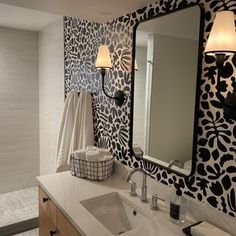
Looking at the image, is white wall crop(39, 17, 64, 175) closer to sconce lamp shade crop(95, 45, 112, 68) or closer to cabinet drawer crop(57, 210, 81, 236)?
sconce lamp shade crop(95, 45, 112, 68)

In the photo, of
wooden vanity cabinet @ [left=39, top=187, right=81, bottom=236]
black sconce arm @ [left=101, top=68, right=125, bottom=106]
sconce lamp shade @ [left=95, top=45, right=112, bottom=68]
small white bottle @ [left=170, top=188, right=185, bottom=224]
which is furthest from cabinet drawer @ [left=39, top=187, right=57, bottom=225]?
sconce lamp shade @ [left=95, top=45, right=112, bottom=68]

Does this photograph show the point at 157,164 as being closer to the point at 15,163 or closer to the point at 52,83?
the point at 52,83

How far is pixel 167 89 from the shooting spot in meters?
1.49

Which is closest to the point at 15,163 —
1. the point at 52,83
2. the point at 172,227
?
the point at 52,83

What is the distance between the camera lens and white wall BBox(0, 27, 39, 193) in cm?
328

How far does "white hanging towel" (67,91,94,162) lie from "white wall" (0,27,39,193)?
1.61 meters

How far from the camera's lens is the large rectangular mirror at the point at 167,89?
1.27 m

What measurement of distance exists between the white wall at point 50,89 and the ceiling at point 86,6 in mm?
1124

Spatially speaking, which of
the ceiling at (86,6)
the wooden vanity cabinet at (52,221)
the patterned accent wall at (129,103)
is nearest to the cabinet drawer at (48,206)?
the wooden vanity cabinet at (52,221)

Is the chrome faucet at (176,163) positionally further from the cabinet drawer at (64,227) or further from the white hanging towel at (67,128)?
the white hanging towel at (67,128)

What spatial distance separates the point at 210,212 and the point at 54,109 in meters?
2.31

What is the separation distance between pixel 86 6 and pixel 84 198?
1211 millimetres

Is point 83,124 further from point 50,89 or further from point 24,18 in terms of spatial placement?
point 24,18

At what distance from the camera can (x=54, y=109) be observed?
304 cm
